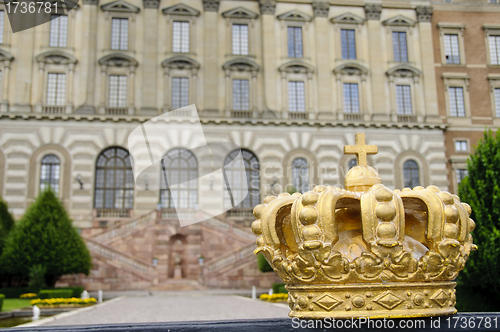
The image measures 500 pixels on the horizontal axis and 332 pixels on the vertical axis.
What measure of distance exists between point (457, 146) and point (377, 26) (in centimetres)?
1134

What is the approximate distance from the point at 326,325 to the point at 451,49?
42535 millimetres

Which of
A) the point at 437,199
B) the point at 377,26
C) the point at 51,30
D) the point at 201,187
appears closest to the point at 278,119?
the point at 201,187

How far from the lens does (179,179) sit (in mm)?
36562

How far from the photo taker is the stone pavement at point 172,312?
1675 cm

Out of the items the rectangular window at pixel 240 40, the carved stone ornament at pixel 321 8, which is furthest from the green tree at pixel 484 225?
the carved stone ornament at pixel 321 8

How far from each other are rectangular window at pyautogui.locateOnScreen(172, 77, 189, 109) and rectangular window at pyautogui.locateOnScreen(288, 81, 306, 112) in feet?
25.6

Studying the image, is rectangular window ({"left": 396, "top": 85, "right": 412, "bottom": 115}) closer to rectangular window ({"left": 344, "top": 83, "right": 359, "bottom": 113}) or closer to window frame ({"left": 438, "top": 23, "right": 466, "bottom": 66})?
rectangular window ({"left": 344, "top": 83, "right": 359, "bottom": 113})

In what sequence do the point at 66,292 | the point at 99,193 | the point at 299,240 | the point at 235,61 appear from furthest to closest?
the point at 235,61 < the point at 99,193 < the point at 66,292 < the point at 299,240

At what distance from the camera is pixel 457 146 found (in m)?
39.3

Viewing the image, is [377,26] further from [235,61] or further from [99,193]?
[99,193]

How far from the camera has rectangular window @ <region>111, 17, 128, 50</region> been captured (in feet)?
126

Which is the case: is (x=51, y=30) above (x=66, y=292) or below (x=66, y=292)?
above

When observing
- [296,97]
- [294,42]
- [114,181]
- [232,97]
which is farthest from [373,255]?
[294,42]

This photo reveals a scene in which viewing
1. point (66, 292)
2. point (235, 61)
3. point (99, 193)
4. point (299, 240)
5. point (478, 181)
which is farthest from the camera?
point (235, 61)
